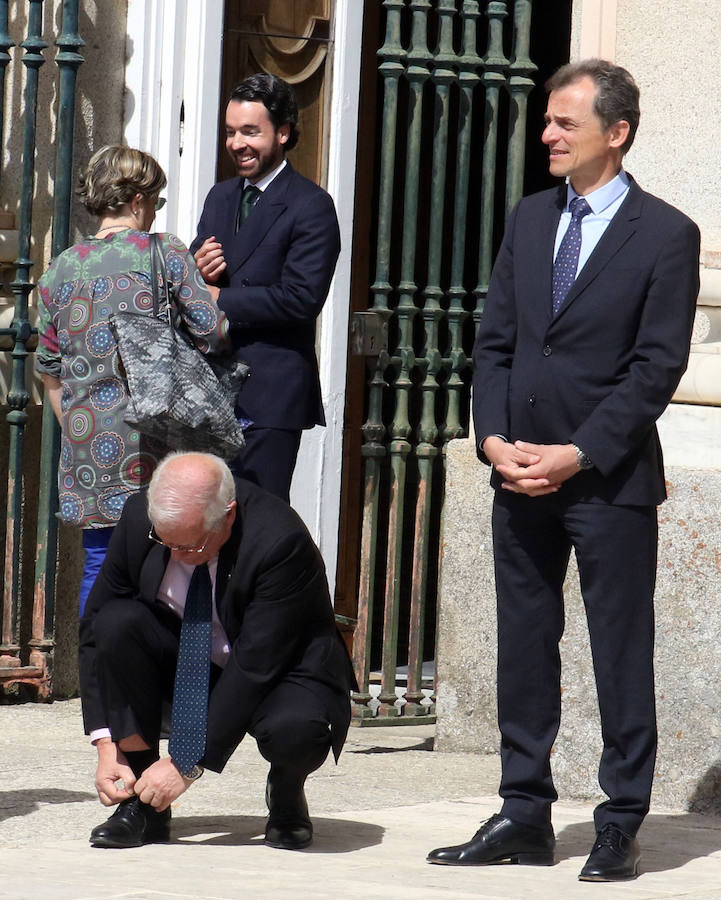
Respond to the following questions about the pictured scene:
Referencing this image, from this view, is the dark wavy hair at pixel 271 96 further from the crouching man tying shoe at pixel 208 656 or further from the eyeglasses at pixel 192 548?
the eyeglasses at pixel 192 548

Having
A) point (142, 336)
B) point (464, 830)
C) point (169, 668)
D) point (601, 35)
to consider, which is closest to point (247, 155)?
point (142, 336)

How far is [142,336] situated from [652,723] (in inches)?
68.2

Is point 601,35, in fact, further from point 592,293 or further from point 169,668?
point 169,668

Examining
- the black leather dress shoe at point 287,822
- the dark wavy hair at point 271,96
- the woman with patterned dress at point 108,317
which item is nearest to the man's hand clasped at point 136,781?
the black leather dress shoe at point 287,822

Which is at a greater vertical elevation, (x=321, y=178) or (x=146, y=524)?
(x=321, y=178)

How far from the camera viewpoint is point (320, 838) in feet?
15.1

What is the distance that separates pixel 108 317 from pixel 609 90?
1622 mm

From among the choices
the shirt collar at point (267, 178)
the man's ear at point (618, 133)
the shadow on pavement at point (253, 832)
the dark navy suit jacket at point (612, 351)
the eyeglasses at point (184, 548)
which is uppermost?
the man's ear at point (618, 133)

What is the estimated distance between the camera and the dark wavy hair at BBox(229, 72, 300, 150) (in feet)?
17.5

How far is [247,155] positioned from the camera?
5406mm

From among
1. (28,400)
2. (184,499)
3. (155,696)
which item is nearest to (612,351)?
(184,499)

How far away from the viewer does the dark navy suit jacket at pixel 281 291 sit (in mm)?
5285

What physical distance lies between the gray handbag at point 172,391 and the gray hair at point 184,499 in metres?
0.79

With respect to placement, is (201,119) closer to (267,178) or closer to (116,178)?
(267,178)
